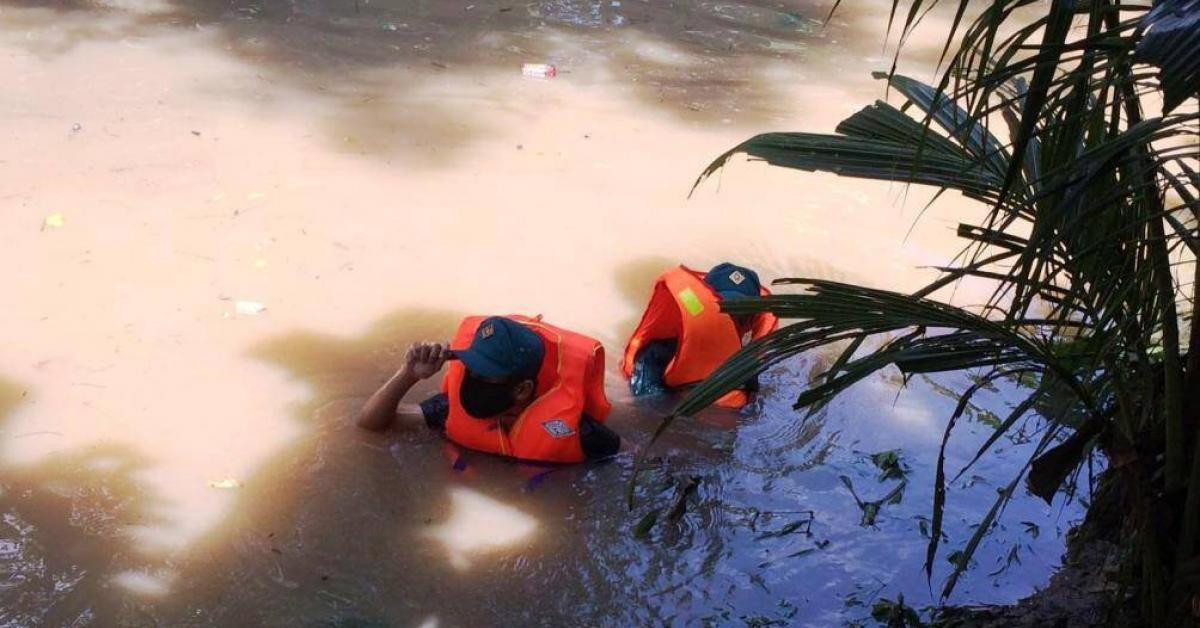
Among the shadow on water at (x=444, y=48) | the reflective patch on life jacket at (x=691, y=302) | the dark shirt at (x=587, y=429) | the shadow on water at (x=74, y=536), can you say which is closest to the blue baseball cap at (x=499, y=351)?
the dark shirt at (x=587, y=429)

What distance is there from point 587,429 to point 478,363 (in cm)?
53

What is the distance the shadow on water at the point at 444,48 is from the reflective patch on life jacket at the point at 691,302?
2344 millimetres

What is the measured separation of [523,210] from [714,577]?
2665 mm

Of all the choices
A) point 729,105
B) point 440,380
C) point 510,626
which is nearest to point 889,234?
point 729,105

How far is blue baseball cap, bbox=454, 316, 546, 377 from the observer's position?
381cm

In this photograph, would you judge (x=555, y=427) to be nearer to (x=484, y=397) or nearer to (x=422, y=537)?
(x=484, y=397)

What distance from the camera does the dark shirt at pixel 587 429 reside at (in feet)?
13.5

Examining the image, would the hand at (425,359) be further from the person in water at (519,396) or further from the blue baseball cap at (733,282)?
the blue baseball cap at (733,282)

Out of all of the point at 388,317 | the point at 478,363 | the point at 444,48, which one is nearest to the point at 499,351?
the point at 478,363

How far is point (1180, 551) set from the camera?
2.21 m

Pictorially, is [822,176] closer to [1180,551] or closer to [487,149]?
[487,149]

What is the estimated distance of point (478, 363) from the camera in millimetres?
3807

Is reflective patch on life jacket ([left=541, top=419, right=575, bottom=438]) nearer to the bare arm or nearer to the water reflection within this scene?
the water reflection

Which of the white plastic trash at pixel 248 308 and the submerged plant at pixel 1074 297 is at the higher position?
the submerged plant at pixel 1074 297
